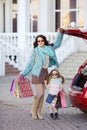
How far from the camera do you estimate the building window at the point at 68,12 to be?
69.3 ft

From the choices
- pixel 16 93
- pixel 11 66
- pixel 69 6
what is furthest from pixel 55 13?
pixel 16 93

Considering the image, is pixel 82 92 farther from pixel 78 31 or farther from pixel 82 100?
pixel 78 31

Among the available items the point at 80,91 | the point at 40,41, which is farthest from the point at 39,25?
the point at 80,91

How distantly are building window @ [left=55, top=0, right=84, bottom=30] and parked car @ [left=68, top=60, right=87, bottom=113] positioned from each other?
11296mm

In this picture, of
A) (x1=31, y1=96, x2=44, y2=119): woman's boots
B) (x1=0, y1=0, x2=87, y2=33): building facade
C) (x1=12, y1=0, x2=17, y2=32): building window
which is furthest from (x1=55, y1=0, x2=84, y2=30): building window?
(x1=31, y1=96, x2=44, y2=119): woman's boots

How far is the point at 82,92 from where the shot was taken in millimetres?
9234

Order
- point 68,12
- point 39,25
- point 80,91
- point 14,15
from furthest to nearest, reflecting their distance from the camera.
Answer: point 14,15
point 39,25
point 68,12
point 80,91

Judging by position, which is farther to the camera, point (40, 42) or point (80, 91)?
point (40, 42)

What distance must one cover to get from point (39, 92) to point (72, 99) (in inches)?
27.0

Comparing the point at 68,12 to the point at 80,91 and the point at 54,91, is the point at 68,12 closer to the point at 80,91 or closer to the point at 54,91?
the point at 54,91

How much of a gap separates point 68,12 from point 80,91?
1268 centimetres

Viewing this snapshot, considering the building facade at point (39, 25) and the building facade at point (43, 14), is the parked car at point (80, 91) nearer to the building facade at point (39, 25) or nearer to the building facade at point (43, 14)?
the building facade at point (39, 25)

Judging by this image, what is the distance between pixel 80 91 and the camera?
933 cm

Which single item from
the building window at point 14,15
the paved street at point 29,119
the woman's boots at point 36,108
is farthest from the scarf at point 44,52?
the building window at point 14,15
